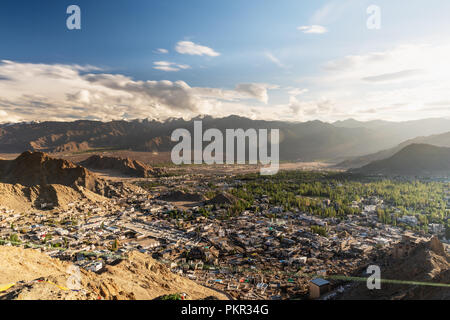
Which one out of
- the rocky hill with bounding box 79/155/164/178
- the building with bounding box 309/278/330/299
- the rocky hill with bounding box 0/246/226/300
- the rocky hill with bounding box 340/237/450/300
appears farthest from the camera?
the rocky hill with bounding box 79/155/164/178

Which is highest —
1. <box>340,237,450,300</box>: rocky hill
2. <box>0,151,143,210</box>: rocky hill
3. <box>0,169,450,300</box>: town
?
<box>0,151,143,210</box>: rocky hill

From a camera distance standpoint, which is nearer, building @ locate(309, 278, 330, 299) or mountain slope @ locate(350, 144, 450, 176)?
building @ locate(309, 278, 330, 299)

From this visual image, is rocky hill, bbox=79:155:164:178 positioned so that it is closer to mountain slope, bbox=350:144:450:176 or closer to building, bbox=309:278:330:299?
building, bbox=309:278:330:299

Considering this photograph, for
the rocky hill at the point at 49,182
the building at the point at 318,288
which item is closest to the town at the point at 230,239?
the building at the point at 318,288

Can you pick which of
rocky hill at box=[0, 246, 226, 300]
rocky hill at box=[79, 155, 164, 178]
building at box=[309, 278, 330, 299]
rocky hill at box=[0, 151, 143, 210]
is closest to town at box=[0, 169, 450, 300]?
building at box=[309, 278, 330, 299]

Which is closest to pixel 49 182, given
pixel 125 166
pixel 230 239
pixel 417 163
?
pixel 230 239

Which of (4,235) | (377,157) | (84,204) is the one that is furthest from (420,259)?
(377,157)

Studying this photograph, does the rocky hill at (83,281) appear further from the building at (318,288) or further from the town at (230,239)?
the building at (318,288)

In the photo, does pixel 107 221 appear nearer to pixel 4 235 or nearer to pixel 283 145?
pixel 4 235
